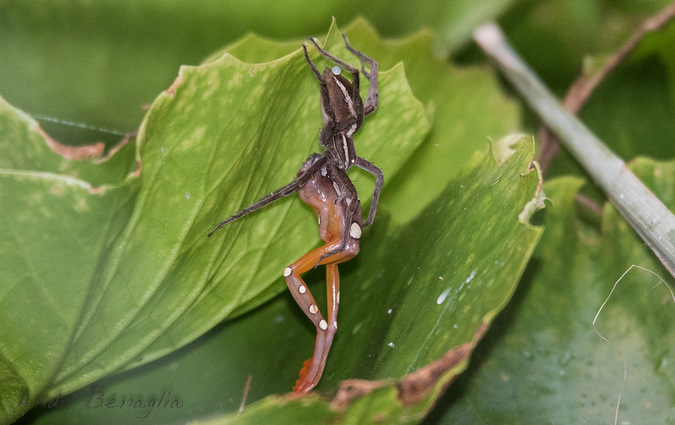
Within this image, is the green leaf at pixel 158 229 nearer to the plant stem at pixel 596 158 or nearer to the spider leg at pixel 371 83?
the spider leg at pixel 371 83

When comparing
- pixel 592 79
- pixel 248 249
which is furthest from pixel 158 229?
pixel 592 79

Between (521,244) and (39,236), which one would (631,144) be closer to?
(521,244)

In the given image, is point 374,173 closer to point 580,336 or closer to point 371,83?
point 371,83

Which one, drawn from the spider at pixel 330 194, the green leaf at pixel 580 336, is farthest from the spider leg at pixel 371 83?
the green leaf at pixel 580 336

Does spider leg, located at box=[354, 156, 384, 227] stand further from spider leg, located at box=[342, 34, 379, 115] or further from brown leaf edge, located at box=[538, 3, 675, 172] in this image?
brown leaf edge, located at box=[538, 3, 675, 172]

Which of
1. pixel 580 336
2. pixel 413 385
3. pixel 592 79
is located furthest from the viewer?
pixel 592 79

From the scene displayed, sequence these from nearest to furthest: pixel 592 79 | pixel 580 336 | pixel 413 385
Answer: pixel 413 385 → pixel 580 336 → pixel 592 79

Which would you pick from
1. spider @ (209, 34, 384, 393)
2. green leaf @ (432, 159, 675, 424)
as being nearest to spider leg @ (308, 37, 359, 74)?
spider @ (209, 34, 384, 393)
